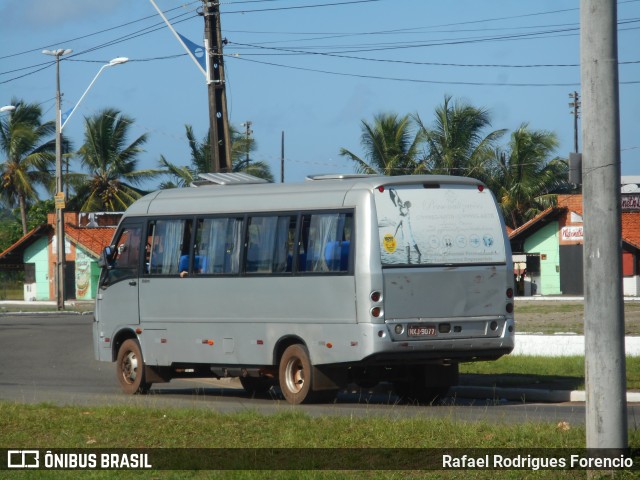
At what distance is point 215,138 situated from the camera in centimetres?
2394

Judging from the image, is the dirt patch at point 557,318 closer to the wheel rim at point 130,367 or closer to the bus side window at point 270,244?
the wheel rim at point 130,367

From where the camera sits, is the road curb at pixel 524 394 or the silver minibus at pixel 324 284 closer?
the silver minibus at pixel 324 284

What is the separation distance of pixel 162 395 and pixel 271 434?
765 centimetres

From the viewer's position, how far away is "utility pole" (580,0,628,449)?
8.39m

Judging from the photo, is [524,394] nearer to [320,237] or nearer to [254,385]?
[320,237]

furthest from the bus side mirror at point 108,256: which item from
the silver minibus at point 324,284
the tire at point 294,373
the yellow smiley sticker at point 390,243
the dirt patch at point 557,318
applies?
the dirt patch at point 557,318

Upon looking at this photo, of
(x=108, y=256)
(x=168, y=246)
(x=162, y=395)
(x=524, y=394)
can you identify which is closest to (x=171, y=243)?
(x=168, y=246)

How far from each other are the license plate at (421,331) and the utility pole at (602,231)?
670 cm

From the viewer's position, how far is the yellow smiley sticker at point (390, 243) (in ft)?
50.1

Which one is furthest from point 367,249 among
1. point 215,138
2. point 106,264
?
point 215,138

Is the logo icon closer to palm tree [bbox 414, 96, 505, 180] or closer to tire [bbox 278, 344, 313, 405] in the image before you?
tire [bbox 278, 344, 313, 405]

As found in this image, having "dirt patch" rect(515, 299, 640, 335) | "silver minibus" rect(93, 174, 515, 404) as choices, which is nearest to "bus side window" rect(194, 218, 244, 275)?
"silver minibus" rect(93, 174, 515, 404)

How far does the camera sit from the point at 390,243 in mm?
15289

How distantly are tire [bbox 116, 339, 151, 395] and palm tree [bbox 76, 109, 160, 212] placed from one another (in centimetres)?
4822
